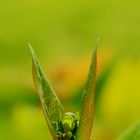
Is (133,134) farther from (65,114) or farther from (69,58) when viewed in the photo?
(69,58)

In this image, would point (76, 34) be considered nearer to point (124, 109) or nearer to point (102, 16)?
point (102, 16)

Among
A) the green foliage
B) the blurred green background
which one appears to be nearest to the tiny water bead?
the green foliage

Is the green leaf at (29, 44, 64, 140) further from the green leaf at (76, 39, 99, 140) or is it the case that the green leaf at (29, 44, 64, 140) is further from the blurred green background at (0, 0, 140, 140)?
the blurred green background at (0, 0, 140, 140)

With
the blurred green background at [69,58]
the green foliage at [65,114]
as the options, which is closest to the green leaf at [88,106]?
the green foliage at [65,114]

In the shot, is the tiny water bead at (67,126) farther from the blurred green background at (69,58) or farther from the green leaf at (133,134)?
the blurred green background at (69,58)

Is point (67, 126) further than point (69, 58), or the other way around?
point (69, 58)

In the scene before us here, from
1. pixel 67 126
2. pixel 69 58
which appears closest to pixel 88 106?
pixel 67 126

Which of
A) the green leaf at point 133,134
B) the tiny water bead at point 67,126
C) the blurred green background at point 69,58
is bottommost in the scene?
the blurred green background at point 69,58
